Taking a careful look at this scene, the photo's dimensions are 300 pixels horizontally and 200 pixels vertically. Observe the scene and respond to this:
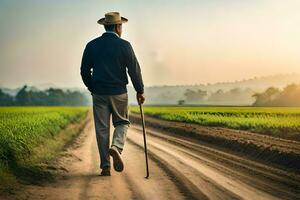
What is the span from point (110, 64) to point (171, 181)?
2201 mm

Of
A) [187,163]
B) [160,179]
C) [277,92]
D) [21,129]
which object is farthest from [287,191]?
[277,92]

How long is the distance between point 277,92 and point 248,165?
7263 centimetres

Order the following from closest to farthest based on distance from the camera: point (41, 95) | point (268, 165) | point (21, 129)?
point (268, 165) < point (21, 129) < point (41, 95)

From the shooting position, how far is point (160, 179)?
7.67 m

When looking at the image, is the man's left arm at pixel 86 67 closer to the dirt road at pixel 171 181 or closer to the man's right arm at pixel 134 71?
the man's right arm at pixel 134 71

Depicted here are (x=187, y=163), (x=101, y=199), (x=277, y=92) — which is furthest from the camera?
(x=277, y=92)

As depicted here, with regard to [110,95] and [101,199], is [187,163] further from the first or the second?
[101,199]

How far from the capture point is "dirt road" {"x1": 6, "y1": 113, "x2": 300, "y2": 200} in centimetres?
656

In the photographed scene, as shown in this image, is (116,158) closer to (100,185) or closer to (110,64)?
(100,185)

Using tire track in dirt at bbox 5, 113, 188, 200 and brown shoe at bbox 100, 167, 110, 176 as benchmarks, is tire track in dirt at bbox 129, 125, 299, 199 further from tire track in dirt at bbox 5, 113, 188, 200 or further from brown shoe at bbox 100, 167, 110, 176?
brown shoe at bbox 100, 167, 110, 176

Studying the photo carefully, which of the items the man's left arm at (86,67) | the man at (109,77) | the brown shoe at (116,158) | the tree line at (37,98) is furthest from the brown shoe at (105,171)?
the tree line at (37,98)

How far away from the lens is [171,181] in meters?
7.48

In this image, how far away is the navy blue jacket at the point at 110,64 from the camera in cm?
822

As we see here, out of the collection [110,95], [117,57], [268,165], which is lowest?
[268,165]
